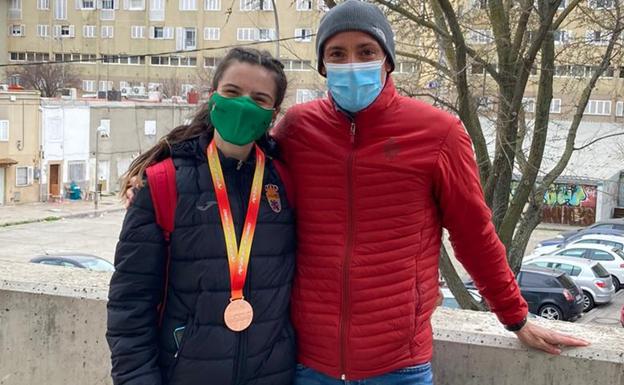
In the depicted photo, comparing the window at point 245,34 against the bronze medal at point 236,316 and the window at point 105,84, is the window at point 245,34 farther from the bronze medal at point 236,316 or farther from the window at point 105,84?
the bronze medal at point 236,316

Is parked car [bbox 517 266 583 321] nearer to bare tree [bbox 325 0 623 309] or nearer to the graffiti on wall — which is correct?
bare tree [bbox 325 0 623 309]

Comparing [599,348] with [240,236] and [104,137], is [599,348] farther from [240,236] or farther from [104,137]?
[104,137]

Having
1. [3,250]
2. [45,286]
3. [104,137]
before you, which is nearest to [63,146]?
[104,137]

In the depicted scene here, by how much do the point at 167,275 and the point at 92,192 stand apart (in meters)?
42.5

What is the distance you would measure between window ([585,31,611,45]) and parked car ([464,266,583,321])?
10292 mm

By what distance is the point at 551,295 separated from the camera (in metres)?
19.1

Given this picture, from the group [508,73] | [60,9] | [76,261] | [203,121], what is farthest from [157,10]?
[203,121]

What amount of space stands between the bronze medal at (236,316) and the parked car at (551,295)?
17193 millimetres

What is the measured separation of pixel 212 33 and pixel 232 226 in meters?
62.7

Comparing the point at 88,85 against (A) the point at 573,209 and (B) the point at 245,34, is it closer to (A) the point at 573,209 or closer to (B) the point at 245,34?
(B) the point at 245,34

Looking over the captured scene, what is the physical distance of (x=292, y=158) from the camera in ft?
→ 8.89

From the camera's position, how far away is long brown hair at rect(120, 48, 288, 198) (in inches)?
101

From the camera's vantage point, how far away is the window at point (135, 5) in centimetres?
6582

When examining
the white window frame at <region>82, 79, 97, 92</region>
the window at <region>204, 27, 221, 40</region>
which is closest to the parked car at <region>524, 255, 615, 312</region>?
the window at <region>204, 27, 221, 40</region>
